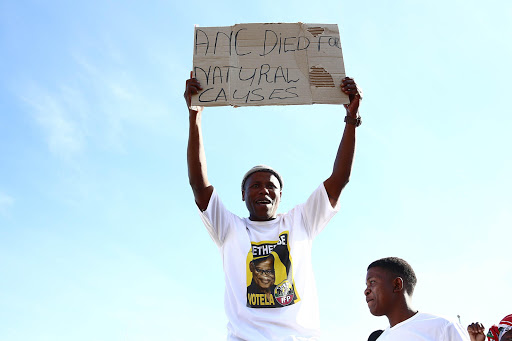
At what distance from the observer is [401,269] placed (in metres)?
4.46

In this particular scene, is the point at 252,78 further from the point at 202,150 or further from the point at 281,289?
the point at 281,289

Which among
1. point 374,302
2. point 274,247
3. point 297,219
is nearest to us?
Answer: point 274,247

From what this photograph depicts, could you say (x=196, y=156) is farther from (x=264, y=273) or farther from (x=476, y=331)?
(x=476, y=331)

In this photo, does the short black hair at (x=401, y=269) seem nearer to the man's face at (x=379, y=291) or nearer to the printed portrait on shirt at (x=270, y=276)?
the man's face at (x=379, y=291)

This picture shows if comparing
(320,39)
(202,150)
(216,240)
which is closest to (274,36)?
(320,39)

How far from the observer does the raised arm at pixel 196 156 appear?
3.90 meters

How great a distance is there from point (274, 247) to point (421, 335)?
127 cm

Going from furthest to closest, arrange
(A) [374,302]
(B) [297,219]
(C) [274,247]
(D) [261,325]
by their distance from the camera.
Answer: (A) [374,302] → (B) [297,219] → (C) [274,247] → (D) [261,325]

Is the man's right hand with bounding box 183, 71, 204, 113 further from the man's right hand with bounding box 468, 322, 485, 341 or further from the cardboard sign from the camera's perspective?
the man's right hand with bounding box 468, 322, 485, 341

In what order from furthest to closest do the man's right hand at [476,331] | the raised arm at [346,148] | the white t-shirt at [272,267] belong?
the man's right hand at [476,331]
the raised arm at [346,148]
the white t-shirt at [272,267]

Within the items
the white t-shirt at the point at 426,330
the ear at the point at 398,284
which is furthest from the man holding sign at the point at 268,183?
the ear at the point at 398,284

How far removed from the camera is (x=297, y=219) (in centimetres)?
394

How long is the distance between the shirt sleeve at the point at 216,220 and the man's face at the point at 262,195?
24cm

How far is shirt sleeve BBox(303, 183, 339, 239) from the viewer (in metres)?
3.92
